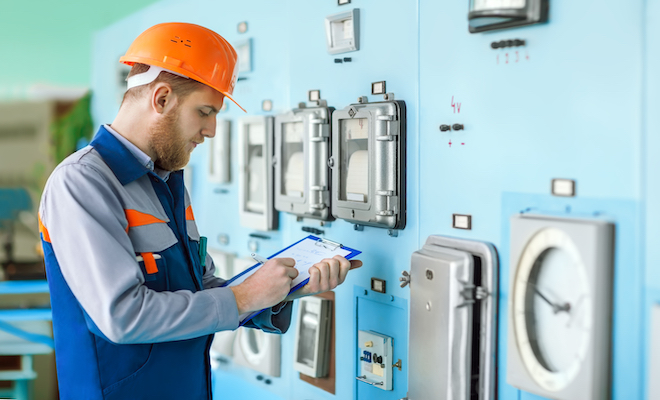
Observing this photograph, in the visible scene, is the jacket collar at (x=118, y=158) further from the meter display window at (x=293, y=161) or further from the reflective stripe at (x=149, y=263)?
the meter display window at (x=293, y=161)

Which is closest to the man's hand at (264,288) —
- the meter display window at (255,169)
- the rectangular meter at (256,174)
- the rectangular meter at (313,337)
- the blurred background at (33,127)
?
the rectangular meter at (313,337)

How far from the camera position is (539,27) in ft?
5.44

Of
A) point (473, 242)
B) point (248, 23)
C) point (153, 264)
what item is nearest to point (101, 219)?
point (153, 264)

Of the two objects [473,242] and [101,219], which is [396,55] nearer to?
[473,242]

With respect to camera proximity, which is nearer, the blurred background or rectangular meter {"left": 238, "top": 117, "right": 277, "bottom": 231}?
rectangular meter {"left": 238, "top": 117, "right": 277, "bottom": 231}

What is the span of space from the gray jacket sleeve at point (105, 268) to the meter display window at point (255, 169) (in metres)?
1.34

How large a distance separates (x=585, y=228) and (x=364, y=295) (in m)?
1.05

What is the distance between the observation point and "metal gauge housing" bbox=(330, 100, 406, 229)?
6.88ft

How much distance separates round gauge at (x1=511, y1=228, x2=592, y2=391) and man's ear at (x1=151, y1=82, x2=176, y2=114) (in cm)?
110

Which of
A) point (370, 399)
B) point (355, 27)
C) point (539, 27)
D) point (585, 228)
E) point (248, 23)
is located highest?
point (248, 23)

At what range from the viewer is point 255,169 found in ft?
9.86

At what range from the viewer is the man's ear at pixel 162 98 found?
1728 mm

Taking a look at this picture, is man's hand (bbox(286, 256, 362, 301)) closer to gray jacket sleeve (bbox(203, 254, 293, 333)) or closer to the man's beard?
gray jacket sleeve (bbox(203, 254, 293, 333))

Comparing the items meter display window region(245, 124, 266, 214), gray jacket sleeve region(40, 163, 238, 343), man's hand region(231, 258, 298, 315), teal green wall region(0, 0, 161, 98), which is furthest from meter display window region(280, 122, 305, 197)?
teal green wall region(0, 0, 161, 98)
